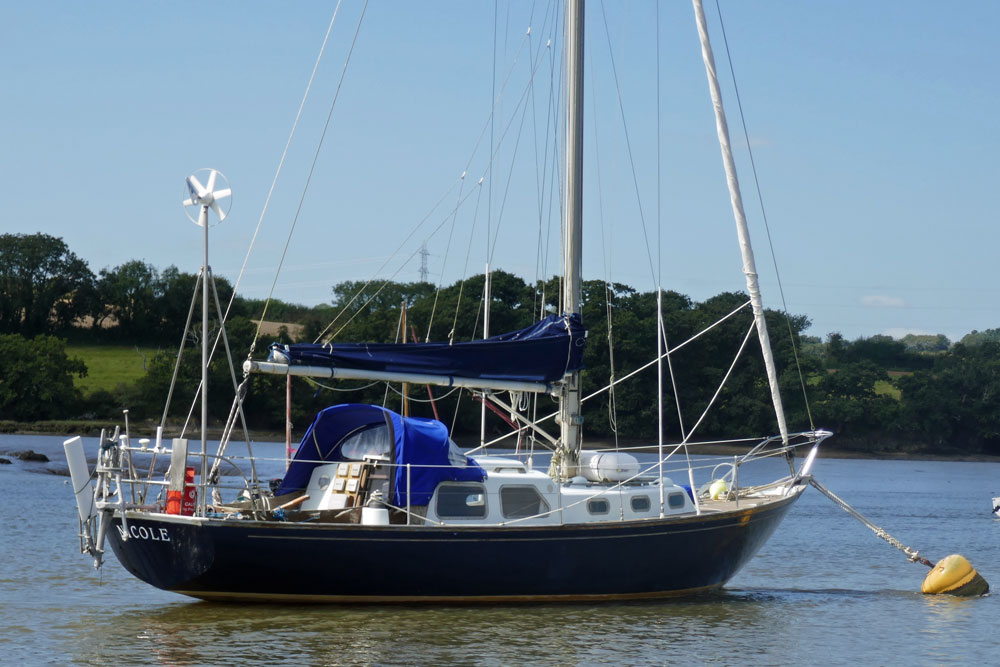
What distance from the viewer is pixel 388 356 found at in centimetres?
1900

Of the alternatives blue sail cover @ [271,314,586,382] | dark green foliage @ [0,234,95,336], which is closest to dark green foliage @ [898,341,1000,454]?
dark green foliage @ [0,234,95,336]

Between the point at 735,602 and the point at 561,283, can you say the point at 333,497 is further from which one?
the point at 735,602

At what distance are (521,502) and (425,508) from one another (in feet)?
5.47

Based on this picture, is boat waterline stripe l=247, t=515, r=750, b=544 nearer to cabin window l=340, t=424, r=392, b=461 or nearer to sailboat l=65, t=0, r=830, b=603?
sailboat l=65, t=0, r=830, b=603

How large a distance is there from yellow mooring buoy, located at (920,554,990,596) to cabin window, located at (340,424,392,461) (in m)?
12.5

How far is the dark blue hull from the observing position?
18.1m

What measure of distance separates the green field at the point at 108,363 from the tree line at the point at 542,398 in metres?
1.87

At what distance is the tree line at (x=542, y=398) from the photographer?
292 ft

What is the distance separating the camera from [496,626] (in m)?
18.7

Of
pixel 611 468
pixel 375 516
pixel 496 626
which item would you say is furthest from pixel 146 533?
pixel 611 468

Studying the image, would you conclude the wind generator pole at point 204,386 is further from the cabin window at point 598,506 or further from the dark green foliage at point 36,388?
the dark green foliage at point 36,388

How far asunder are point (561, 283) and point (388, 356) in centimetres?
472

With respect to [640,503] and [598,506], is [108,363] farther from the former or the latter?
[598,506]

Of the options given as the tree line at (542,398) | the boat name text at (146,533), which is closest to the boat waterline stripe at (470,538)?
the boat name text at (146,533)
